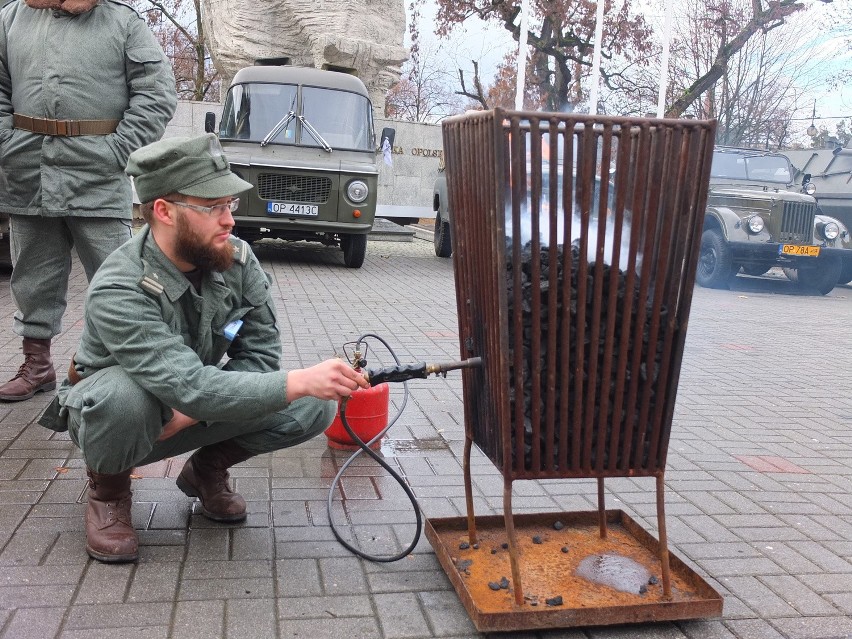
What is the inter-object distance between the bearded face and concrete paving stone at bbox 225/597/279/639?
1.03m

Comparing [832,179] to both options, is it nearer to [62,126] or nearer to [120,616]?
[62,126]

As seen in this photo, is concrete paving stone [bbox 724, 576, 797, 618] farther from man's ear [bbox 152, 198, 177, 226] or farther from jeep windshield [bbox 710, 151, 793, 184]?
jeep windshield [bbox 710, 151, 793, 184]

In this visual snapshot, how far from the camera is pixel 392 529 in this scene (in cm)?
313

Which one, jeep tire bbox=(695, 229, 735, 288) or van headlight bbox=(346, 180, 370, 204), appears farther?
jeep tire bbox=(695, 229, 735, 288)

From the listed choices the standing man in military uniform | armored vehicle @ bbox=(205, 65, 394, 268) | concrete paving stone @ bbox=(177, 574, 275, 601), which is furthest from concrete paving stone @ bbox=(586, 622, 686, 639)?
armored vehicle @ bbox=(205, 65, 394, 268)

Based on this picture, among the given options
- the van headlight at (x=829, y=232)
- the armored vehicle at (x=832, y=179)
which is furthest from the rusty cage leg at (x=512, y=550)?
the armored vehicle at (x=832, y=179)

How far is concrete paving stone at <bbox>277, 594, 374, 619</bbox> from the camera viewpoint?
2.50 m

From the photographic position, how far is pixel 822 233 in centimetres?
1233

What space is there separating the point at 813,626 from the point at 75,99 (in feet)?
12.1

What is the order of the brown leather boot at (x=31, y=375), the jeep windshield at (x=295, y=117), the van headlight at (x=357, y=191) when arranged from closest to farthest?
the brown leather boot at (x=31, y=375), the van headlight at (x=357, y=191), the jeep windshield at (x=295, y=117)

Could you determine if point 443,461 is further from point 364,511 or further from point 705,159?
point 705,159

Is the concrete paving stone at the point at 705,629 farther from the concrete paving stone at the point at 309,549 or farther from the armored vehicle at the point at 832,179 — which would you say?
the armored vehicle at the point at 832,179

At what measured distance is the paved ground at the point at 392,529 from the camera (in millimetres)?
2496

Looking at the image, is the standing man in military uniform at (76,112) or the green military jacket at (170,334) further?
the standing man in military uniform at (76,112)
